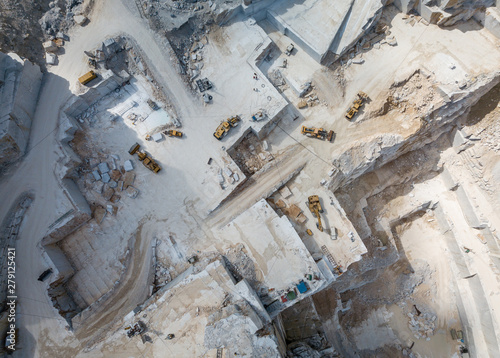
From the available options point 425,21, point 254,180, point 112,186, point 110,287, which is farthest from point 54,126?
point 425,21

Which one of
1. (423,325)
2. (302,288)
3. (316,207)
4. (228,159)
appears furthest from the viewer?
(423,325)

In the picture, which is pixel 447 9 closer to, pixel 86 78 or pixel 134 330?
pixel 86 78

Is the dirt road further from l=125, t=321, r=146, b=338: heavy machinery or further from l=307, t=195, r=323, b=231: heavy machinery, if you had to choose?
l=307, t=195, r=323, b=231: heavy machinery

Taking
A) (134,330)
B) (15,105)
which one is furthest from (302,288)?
(15,105)

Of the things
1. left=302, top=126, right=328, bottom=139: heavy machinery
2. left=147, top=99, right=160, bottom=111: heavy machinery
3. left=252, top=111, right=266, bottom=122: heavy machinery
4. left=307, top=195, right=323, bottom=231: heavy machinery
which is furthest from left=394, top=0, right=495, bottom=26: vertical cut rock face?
left=147, top=99, right=160, bottom=111: heavy machinery

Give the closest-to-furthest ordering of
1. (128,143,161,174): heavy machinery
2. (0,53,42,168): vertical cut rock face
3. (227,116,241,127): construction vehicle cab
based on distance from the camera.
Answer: (0,53,42,168): vertical cut rock face
(128,143,161,174): heavy machinery
(227,116,241,127): construction vehicle cab

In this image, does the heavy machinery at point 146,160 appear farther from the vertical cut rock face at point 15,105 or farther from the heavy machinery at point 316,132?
the heavy machinery at point 316,132

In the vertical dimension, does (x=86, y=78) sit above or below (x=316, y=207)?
above

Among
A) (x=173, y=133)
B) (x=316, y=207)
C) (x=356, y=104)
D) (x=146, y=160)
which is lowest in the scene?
(x=316, y=207)
